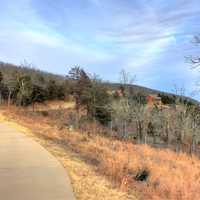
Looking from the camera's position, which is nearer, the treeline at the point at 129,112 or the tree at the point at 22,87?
the treeline at the point at 129,112

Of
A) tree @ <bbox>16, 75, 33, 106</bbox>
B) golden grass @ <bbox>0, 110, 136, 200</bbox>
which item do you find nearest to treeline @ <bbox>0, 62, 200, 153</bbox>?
tree @ <bbox>16, 75, 33, 106</bbox>

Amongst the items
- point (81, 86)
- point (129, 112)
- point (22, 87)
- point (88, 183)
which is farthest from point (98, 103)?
point (88, 183)

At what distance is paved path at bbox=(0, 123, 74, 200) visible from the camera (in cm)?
759

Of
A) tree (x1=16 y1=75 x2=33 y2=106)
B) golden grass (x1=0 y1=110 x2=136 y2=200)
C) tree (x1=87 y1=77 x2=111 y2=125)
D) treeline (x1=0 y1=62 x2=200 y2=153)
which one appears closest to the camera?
golden grass (x1=0 y1=110 x2=136 y2=200)

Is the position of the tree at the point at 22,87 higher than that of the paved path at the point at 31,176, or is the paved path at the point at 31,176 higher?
the tree at the point at 22,87

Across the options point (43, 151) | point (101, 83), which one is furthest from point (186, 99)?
point (43, 151)

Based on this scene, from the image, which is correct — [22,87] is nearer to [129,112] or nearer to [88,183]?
[129,112]

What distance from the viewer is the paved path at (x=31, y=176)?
7.59 metres

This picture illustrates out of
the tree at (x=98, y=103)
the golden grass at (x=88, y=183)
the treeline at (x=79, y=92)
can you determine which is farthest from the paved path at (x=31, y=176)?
the tree at (x=98, y=103)

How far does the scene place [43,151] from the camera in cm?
1383

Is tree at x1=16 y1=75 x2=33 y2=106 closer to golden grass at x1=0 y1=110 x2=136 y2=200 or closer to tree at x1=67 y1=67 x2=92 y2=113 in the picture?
tree at x1=67 y1=67 x2=92 y2=113

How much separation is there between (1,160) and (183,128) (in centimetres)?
3841

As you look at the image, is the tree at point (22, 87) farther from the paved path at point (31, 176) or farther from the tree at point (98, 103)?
the paved path at point (31, 176)

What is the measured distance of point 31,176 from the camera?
9.37m
